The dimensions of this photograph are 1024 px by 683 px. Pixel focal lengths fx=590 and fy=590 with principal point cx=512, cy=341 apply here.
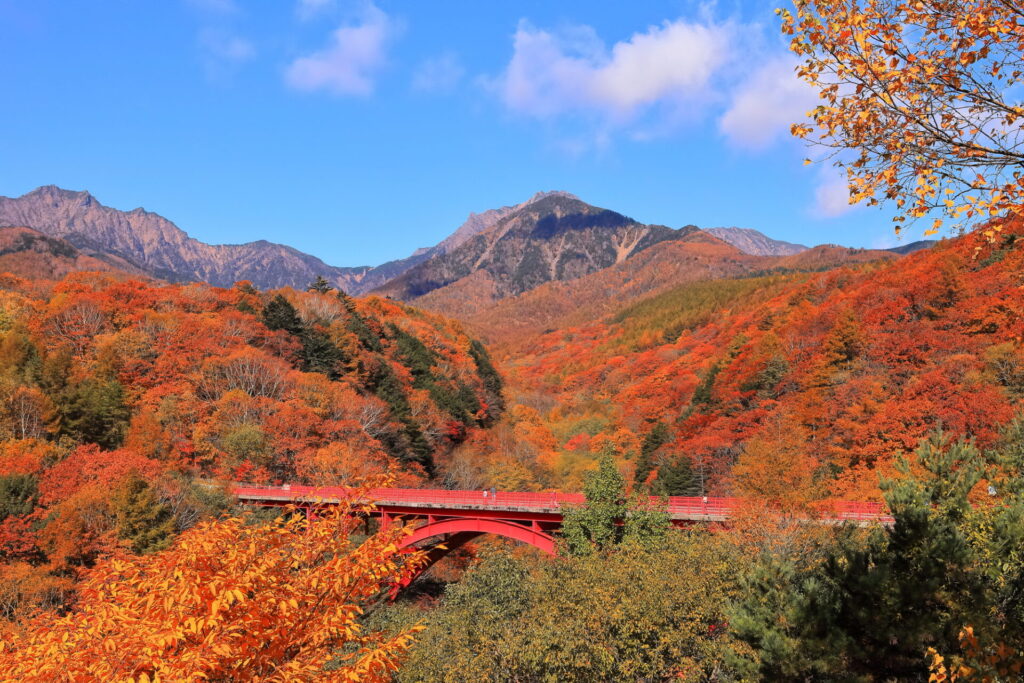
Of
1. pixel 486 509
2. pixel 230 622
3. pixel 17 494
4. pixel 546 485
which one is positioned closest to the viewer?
pixel 230 622

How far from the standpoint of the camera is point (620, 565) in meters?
19.4

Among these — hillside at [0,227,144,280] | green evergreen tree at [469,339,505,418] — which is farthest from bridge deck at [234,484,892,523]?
hillside at [0,227,144,280]

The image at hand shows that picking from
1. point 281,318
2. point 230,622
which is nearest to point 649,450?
point 281,318

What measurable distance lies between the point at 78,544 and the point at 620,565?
25035 millimetres

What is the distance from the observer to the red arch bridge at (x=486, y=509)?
28.1m

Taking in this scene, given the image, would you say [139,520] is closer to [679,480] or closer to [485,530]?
[485,530]

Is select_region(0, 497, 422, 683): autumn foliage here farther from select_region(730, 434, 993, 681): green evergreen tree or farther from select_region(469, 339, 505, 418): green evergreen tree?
select_region(469, 339, 505, 418): green evergreen tree

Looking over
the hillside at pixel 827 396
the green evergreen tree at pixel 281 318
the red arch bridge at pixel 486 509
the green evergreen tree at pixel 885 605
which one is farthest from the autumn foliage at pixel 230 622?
the green evergreen tree at pixel 281 318

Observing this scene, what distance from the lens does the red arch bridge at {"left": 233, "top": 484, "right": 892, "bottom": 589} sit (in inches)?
1105

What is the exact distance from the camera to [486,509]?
32.2 m

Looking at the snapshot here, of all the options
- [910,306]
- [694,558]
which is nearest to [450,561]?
[694,558]

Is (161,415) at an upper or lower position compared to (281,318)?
lower

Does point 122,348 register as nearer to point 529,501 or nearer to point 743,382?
point 529,501

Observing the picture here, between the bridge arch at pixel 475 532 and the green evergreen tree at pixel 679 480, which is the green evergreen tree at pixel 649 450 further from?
the bridge arch at pixel 475 532
